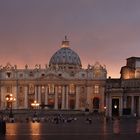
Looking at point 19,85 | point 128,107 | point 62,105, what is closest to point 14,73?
point 19,85

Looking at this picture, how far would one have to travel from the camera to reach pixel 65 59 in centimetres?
16962

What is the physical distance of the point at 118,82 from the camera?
13788 cm

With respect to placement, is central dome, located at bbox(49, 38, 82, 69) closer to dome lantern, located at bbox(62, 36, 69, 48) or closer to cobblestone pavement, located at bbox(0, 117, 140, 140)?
dome lantern, located at bbox(62, 36, 69, 48)

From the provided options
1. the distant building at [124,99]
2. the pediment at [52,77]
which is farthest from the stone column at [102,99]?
the distant building at [124,99]

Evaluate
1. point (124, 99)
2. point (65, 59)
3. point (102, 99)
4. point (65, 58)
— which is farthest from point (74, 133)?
point (65, 58)

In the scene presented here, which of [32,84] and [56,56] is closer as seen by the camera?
[32,84]

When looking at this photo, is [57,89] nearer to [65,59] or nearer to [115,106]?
[115,106]

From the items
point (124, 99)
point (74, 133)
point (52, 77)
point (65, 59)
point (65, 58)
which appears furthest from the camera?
point (65, 58)

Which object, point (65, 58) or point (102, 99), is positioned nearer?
point (102, 99)

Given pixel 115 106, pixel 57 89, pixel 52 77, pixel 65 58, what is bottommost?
pixel 115 106

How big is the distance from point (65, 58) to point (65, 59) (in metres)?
0.40

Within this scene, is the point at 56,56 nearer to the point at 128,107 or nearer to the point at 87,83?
the point at 87,83

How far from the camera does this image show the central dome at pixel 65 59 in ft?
555

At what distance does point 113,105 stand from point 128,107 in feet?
12.9
